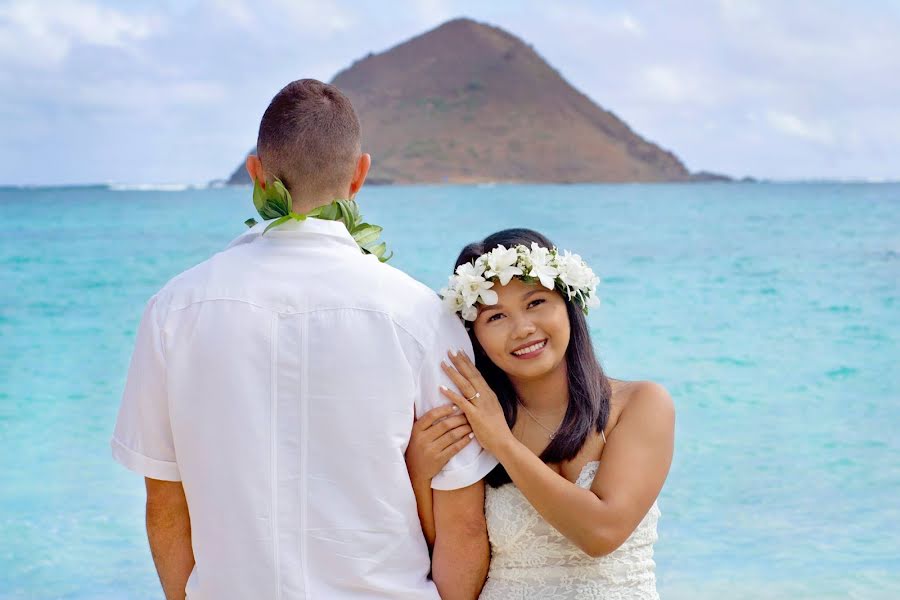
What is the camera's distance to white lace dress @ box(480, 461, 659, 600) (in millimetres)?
2748

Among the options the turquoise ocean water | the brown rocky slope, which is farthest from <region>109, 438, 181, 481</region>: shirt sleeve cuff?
the brown rocky slope

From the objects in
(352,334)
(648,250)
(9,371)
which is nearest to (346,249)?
(352,334)

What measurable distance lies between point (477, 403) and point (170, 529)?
2.58 ft

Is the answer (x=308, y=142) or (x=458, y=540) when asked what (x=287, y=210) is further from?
(x=458, y=540)

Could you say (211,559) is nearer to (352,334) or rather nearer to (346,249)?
(352,334)

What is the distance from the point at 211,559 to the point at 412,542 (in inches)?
17.9

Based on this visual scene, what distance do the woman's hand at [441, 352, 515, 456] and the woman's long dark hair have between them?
0.66ft

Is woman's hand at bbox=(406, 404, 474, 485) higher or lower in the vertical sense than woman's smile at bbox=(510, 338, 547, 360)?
lower

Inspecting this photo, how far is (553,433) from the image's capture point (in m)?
2.82

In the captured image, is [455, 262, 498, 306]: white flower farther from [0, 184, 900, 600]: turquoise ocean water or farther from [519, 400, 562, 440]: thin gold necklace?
[0, 184, 900, 600]: turquoise ocean water

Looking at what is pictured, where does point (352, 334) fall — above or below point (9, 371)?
above

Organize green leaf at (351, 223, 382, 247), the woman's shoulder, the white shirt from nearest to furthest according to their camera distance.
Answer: the white shirt → green leaf at (351, 223, 382, 247) → the woman's shoulder

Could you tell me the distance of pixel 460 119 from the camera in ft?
329

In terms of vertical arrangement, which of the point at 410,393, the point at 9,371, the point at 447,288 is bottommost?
the point at 9,371
